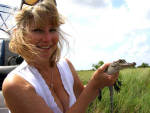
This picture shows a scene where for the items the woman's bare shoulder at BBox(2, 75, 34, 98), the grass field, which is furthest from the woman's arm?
the grass field

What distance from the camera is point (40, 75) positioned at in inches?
63.4

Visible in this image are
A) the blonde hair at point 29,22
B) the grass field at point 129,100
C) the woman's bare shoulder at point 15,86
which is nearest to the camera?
the woman's bare shoulder at point 15,86

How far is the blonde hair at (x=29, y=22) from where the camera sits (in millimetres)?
1573

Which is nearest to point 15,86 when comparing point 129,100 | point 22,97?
point 22,97

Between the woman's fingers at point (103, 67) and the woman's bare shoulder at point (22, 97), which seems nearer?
the woman's bare shoulder at point (22, 97)

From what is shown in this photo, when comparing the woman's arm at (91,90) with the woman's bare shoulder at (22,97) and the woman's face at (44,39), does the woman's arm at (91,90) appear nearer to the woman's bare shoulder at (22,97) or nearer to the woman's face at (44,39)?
the woman's bare shoulder at (22,97)

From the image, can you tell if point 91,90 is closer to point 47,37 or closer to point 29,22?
point 47,37

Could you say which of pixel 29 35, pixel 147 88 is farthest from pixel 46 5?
pixel 147 88

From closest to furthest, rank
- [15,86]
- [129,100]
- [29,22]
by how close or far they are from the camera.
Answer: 1. [15,86]
2. [29,22]
3. [129,100]

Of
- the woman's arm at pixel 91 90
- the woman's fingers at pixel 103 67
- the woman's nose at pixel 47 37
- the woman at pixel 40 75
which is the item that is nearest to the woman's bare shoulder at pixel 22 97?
the woman at pixel 40 75

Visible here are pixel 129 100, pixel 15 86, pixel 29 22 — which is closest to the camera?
pixel 15 86

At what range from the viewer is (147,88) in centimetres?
433

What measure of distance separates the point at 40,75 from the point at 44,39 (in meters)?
0.24

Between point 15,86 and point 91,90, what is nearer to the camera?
point 15,86
